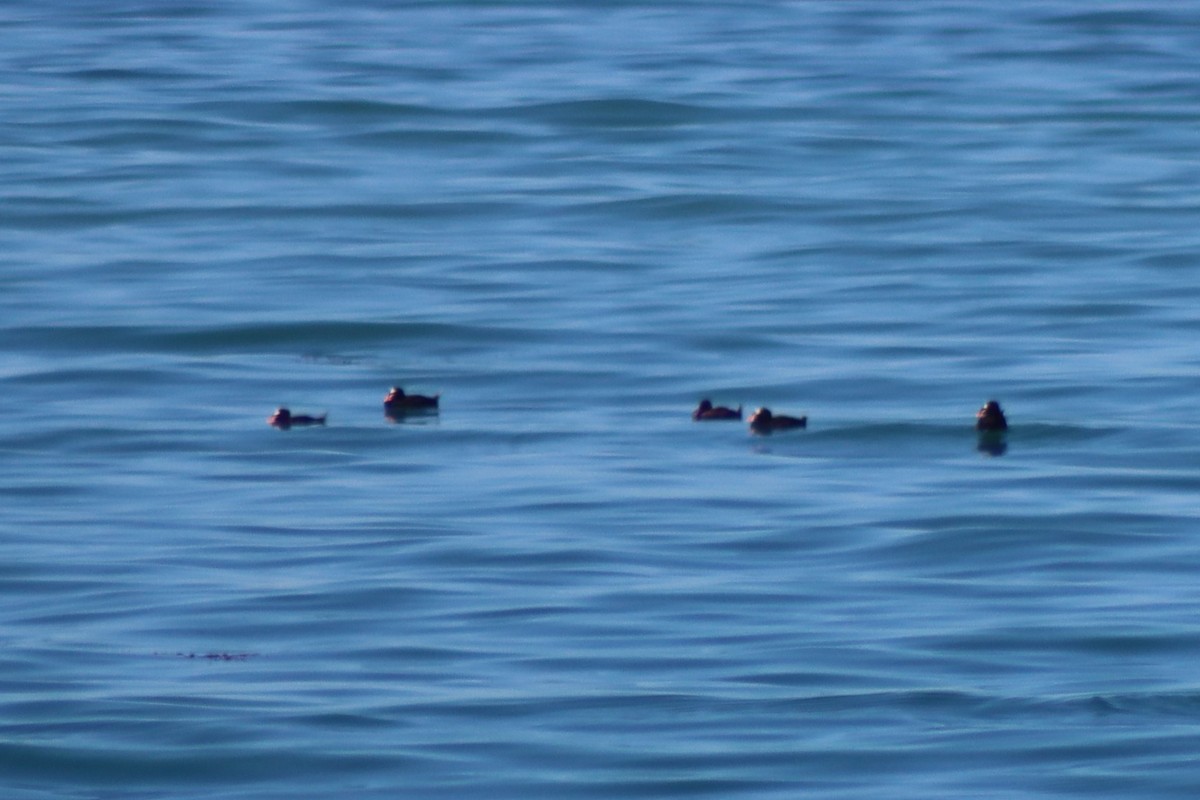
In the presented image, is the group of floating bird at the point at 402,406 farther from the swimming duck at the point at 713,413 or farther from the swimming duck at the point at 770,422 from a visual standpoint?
the swimming duck at the point at 770,422

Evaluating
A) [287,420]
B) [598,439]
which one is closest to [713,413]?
[598,439]

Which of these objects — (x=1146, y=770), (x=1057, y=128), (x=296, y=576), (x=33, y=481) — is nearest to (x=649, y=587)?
(x=296, y=576)

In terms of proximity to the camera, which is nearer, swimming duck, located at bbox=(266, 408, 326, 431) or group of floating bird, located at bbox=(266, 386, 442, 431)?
swimming duck, located at bbox=(266, 408, 326, 431)

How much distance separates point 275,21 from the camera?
1596 inches

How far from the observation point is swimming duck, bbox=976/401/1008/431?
583 inches

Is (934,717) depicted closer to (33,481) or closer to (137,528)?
(137,528)

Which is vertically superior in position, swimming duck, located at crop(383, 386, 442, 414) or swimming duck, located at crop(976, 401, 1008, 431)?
swimming duck, located at crop(383, 386, 442, 414)

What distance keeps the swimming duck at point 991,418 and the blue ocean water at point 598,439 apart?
142 millimetres

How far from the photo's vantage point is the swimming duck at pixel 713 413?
50.3ft

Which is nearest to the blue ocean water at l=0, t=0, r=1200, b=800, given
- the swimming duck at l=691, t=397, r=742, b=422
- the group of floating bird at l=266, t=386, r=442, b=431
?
the group of floating bird at l=266, t=386, r=442, b=431

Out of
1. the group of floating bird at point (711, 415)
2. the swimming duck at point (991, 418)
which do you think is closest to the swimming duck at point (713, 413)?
the group of floating bird at point (711, 415)

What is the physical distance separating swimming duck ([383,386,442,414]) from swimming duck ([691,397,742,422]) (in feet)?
4.91

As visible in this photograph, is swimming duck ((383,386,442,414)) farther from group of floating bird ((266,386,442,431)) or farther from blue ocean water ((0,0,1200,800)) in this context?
blue ocean water ((0,0,1200,800))

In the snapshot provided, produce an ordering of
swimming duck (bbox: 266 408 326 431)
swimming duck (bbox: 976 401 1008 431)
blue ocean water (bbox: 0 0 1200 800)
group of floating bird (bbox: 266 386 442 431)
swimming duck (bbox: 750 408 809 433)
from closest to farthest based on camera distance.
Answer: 1. blue ocean water (bbox: 0 0 1200 800)
2. swimming duck (bbox: 976 401 1008 431)
3. swimming duck (bbox: 750 408 809 433)
4. swimming duck (bbox: 266 408 326 431)
5. group of floating bird (bbox: 266 386 442 431)
